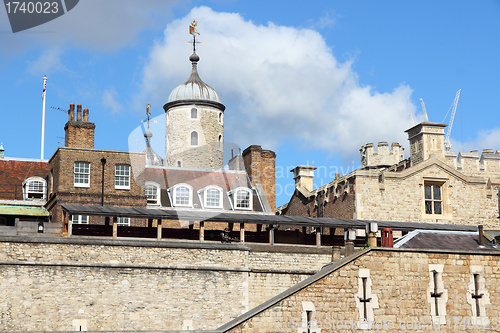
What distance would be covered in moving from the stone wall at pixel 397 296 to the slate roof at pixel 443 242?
1689 millimetres

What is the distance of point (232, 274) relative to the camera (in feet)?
118

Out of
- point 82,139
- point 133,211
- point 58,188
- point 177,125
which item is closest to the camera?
point 133,211

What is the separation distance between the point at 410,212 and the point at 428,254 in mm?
15935

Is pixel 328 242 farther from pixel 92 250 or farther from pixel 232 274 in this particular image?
pixel 92 250

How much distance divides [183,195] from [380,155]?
68.7ft

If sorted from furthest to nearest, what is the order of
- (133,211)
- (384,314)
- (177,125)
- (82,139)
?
(177,125)
(82,139)
(133,211)
(384,314)

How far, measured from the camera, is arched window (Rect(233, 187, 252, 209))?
1870 inches

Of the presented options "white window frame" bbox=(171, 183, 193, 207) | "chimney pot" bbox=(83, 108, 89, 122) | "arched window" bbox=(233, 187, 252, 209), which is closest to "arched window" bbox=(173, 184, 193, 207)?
"white window frame" bbox=(171, 183, 193, 207)

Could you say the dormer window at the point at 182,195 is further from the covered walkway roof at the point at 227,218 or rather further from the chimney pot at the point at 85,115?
the chimney pot at the point at 85,115

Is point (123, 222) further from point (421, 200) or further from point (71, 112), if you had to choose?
point (421, 200)

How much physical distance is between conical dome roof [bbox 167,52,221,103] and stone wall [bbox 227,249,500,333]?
30483 millimetres

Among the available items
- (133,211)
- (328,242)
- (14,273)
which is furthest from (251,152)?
(14,273)

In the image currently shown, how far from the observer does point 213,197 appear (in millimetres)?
47312

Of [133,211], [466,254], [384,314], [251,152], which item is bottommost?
[384,314]
